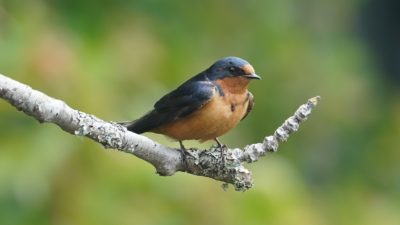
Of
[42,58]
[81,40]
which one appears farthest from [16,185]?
[81,40]

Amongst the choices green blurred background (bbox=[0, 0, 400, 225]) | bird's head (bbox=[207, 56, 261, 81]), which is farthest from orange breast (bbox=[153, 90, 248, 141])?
green blurred background (bbox=[0, 0, 400, 225])

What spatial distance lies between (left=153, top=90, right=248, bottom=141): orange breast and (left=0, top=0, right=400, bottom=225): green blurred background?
1.04 feet

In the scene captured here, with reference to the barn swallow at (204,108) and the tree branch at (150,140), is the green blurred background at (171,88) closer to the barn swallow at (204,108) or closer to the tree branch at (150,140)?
the barn swallow at (204,108)

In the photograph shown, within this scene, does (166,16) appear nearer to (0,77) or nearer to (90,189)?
(90,189)

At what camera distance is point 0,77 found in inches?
130

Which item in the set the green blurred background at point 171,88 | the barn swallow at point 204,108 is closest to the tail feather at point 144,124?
the barn swallow at point 204,108

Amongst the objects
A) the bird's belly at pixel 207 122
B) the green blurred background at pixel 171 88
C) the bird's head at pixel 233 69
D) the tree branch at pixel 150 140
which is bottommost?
the tree branch at pixel 150 140

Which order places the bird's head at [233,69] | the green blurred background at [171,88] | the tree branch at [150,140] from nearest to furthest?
1. the tree branch at [150,140]
2. the bird's head at [233,69]
3. the green blurred background at [171,88]

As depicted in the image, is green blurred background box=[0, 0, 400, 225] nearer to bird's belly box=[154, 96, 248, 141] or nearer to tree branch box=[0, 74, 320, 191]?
bird's belly box=[154, 96, 248, 141]

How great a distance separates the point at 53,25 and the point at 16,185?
1.26 meters

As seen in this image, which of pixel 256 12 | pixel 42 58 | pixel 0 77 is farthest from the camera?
pixel 256 12

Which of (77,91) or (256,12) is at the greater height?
(256,12)

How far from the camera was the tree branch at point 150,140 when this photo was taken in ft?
11.1

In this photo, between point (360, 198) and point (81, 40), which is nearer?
point (81, 40)
